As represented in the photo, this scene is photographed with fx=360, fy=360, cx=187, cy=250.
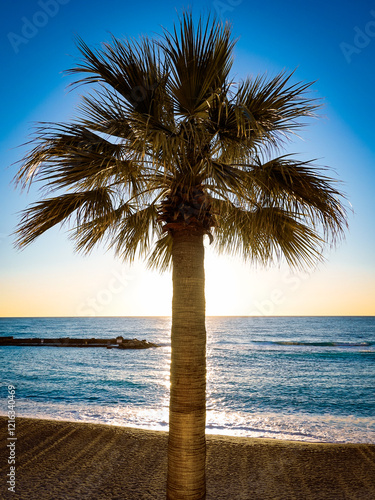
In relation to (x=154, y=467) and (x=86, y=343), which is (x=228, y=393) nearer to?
(x=154, y=467)

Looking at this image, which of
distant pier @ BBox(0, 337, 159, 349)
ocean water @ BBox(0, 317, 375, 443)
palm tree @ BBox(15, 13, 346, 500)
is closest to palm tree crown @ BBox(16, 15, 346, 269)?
palm tree @ BBox(15, 13, 346, 500)

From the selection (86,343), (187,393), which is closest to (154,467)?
(187,393)

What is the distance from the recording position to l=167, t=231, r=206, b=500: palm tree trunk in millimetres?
3773

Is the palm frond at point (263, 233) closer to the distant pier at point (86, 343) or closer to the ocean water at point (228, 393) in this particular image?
the ocean water at point (228, 393)

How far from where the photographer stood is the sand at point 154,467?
5.19 metres

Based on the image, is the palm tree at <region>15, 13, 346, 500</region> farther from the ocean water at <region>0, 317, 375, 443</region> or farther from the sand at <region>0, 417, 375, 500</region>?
the ocean water at <region>0, 317, 375, 443</region>

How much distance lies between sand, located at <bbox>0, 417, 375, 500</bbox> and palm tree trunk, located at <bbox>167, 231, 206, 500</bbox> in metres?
1.67

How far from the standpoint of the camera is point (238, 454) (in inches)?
A: 261

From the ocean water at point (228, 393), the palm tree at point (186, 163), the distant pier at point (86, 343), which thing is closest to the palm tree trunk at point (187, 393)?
the palm tree at point (186, 163)

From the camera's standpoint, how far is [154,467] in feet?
19.9

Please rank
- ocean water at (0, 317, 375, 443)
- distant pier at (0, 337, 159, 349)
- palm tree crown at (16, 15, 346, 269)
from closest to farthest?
palm tree crown at (16, 15, 346, 269) < ocean water at (0, 317, 375, 443) < distant pier at (0, 337, 159, 349)

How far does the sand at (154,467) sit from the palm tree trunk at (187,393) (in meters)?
1.67

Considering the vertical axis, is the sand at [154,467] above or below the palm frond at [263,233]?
below

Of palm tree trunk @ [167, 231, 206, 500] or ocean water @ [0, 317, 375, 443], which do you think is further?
ocean water @ [0, 317, 375, 443]
